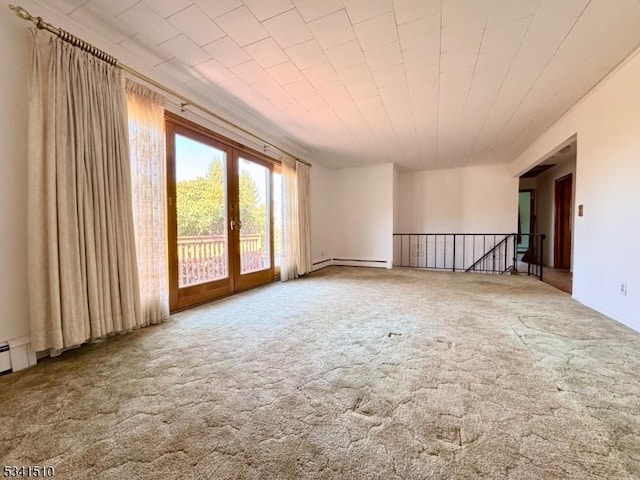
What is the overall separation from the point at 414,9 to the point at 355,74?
0.82 m

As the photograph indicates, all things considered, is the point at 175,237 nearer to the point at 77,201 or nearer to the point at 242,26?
the point at 77,201

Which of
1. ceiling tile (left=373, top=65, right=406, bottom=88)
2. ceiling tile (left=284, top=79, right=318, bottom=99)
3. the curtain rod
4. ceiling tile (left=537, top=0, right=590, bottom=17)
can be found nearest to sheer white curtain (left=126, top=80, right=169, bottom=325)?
the curtain rod

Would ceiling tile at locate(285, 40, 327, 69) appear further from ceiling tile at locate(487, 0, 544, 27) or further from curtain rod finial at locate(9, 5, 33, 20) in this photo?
curtain rod finial at locate(9, 5, 33, 20)

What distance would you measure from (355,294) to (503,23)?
305 cm

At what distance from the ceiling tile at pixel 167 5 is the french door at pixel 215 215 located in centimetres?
108

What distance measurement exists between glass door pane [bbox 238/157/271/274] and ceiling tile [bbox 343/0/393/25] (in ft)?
8.01

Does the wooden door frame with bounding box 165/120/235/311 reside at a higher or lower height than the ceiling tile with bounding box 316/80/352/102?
lower

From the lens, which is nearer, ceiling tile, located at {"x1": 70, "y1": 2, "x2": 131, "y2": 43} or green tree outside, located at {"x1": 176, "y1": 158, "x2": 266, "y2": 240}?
ceiling tile, located at {"x1": 70, "y1": 2, "x2": 131, "y2": 43}

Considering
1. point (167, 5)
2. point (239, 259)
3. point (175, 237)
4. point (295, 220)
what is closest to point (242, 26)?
point (167, 5)

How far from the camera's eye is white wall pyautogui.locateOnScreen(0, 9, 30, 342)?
166cm

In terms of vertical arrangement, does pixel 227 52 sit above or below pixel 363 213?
above

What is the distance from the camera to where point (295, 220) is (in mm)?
4820

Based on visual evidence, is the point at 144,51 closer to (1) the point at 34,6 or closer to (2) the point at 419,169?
(1) the point at 34,6

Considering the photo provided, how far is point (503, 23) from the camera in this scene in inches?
75.5
